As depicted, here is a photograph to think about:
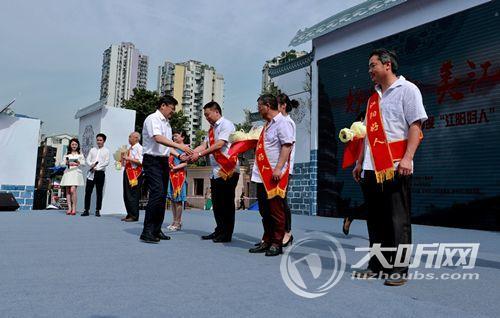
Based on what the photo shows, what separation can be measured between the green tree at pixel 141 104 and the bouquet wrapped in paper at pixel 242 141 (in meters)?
20.6

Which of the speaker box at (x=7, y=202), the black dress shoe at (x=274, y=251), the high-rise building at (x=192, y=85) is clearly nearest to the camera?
the black dress shoe at (x=274, y=251)

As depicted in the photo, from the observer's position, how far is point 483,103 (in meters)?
7.24

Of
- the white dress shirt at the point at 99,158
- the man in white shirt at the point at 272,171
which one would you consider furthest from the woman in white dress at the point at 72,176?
the man in white shirt at the point at 272,171

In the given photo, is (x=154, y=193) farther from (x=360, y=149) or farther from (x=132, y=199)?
(x=132, y=199)

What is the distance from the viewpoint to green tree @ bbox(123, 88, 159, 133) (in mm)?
23766

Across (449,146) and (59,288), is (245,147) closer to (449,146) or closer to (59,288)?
(59,288)

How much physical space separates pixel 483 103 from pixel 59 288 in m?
7.70

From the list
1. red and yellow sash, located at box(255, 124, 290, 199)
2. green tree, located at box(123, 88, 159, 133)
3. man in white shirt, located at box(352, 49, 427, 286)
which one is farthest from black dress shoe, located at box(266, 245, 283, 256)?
green tree, located at box(123, 88, 159, 133)

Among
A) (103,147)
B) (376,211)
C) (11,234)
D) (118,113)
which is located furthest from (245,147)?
(118,113)

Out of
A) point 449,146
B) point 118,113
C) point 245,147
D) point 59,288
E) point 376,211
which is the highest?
point 118,113

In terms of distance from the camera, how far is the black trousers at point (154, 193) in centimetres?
395

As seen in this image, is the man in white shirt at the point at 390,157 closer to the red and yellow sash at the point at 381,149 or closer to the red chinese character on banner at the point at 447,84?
the red and yellow sash at the point at 381,149

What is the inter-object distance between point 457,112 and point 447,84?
64cm

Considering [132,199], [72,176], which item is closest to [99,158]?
[72,176]
